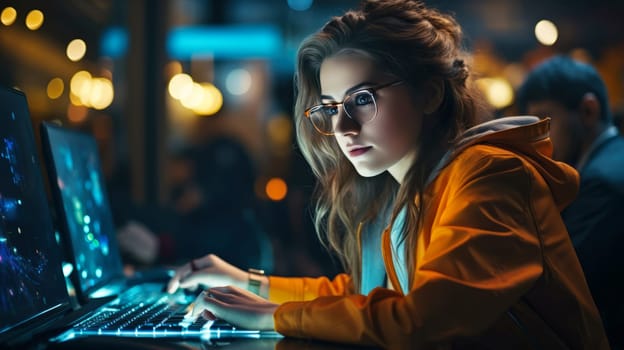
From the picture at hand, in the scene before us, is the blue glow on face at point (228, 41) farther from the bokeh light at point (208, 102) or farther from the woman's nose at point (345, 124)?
the woman's nose at point (345, 124)

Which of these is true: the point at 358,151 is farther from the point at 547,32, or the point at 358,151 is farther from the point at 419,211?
the point at 547,32

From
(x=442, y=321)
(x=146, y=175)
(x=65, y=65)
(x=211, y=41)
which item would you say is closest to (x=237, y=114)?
(x=211, y=41)

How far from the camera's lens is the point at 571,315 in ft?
4.06

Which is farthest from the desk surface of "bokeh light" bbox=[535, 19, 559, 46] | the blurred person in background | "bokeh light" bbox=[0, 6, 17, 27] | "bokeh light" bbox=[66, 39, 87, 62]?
"bokeh light" bbox=[535, 19, 559, 46]

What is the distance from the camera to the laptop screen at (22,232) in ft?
3.65

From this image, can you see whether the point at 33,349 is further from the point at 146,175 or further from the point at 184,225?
the point at 146,175

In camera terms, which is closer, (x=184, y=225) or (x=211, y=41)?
(x=184, y=225)

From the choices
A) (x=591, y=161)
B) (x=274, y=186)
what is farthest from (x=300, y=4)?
(x=591, y=161)

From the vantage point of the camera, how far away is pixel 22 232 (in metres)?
1.20

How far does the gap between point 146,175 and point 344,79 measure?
2.85 meters

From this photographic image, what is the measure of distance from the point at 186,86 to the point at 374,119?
5.84 m

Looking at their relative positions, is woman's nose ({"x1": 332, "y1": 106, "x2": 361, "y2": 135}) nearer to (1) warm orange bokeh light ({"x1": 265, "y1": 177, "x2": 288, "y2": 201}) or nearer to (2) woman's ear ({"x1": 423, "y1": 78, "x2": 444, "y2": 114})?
(2) woman's ear ({"x1": 423, "y1": 78, "x2": 444, "y2": 114})

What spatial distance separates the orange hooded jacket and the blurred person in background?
2.55ft

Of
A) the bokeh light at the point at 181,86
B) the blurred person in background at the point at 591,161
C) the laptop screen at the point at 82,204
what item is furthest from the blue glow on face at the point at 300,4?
the laptop screen at the point at 82,204
